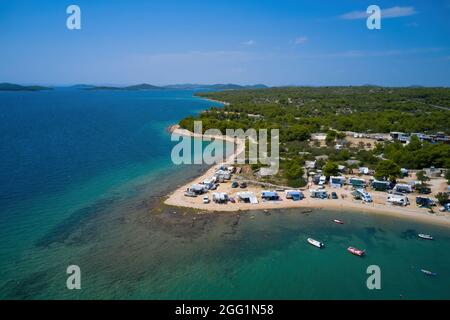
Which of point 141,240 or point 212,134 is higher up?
point 212,134

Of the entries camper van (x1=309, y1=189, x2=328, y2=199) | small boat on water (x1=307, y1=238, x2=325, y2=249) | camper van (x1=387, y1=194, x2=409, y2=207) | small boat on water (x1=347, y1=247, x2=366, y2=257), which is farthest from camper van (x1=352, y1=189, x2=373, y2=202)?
small boat on water (x1=307, y1=238, x2=325, y2=249)

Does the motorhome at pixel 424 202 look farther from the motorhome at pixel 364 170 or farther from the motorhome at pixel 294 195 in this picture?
the motorhome at pixel 294 195

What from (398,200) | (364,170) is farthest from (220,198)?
(364,170)

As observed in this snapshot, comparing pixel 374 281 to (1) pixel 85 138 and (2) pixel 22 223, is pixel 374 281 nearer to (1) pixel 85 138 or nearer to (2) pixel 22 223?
(2) pixel 22 223

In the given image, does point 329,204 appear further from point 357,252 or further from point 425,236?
point 425,236

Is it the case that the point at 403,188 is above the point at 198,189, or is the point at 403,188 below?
above

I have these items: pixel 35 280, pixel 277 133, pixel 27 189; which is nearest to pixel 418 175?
pixel 277 133

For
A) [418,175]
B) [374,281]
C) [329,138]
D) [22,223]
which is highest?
[329,138]
